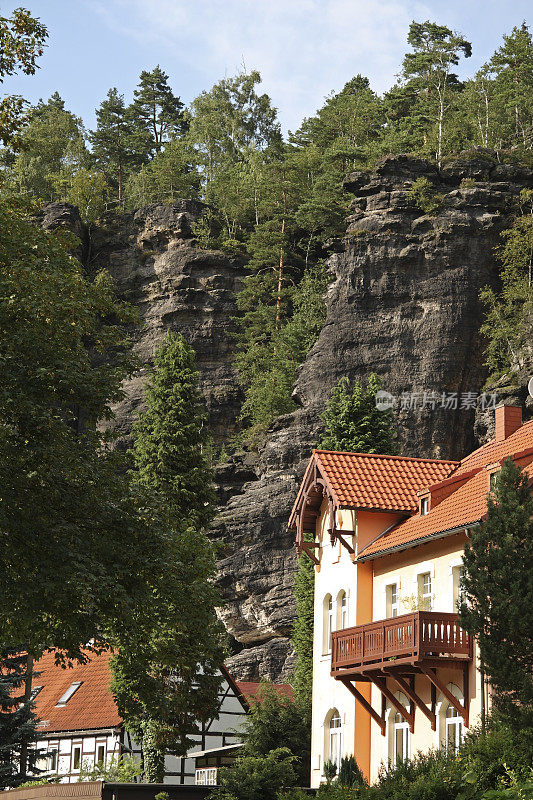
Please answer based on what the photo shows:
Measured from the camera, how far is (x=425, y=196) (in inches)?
2383

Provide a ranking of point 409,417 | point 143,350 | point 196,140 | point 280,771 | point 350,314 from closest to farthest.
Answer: point 280,771 → point 409,417 → point 350,314 → point 143,350 → point 196,140

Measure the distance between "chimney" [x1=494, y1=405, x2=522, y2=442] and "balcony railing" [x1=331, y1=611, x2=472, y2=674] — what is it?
740 cm

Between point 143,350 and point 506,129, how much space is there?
28.3 meters

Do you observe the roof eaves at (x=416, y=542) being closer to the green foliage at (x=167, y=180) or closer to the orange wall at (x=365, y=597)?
the orange wall at (x=365, y=597)

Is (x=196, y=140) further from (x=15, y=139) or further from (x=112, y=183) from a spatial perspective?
(x=15, y=139)

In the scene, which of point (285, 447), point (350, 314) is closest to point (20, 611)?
point (285, 447)

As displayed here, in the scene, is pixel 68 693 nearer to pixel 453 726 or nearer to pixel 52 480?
pixel 453 726

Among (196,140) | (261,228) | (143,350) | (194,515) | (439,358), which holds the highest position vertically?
(196,140)

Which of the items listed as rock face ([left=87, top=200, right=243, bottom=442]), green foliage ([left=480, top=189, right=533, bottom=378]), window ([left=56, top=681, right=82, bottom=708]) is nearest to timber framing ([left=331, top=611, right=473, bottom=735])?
window ([left=56, top=681, right=82, bottom=708])

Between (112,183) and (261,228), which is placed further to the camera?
(112,183)

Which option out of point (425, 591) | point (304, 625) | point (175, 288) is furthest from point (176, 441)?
point (175, 288)

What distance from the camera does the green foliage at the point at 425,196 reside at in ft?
197

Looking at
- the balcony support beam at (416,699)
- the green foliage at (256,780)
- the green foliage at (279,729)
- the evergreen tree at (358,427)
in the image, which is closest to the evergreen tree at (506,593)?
the balcony support beam at (416,699)

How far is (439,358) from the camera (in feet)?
184
